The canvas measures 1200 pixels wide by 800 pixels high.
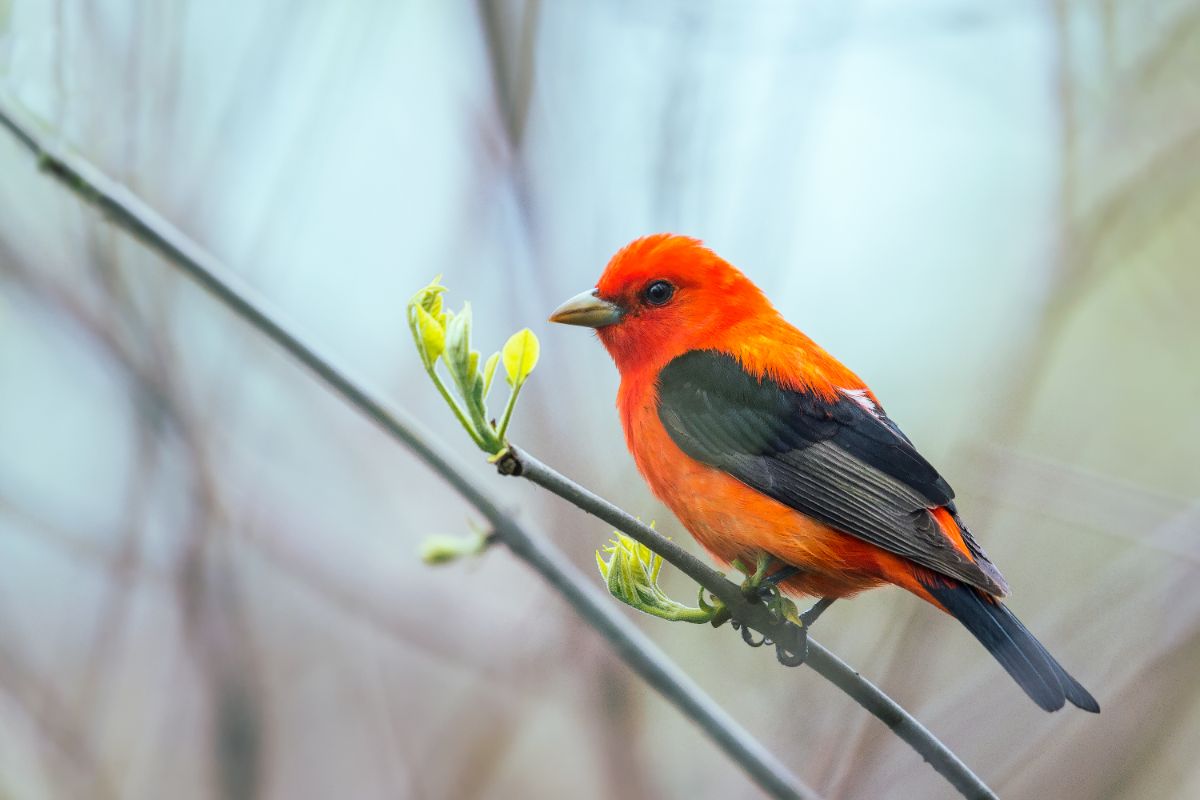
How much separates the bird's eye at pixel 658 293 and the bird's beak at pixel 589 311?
0.31ft

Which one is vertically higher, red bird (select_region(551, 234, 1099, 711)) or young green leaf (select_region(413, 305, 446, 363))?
A: young green leaf (select_region(413, 305, 446, 363))

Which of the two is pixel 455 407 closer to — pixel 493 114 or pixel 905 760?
pixel 905 760

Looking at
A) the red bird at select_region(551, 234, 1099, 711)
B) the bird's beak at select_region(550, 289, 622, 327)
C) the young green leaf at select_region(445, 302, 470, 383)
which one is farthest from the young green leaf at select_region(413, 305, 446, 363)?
the bird's beak at select_region(550, 289, 622, 327)

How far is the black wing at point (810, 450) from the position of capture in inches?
90.4

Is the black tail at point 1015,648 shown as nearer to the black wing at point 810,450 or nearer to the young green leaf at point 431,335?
the black wing at point 810,450

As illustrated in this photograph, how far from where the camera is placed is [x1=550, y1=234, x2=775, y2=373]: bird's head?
8.95 feet

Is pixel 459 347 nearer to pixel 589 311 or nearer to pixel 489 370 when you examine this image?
pixel 489 370

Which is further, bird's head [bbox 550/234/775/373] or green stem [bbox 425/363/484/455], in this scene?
bird's head [bbox 550/234/775/373]

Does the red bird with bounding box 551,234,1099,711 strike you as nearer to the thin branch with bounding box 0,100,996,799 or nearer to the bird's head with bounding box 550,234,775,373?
the bird's head with bounding box 550,234,775,373

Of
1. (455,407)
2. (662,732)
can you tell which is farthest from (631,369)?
(662,732)

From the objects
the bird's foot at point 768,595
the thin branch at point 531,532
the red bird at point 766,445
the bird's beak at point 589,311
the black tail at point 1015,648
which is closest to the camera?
the thin branch at point 531,532

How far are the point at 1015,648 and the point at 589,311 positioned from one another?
52.9 inches

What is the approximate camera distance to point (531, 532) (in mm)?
1403

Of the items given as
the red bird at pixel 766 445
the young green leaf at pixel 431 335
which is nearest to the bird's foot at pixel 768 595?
the red bird at pixel 766 445
